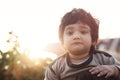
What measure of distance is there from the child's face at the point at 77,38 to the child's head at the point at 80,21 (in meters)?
0.04

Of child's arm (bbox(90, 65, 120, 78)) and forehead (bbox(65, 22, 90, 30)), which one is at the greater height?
forehead (bbox(65, 22, 90, 30))

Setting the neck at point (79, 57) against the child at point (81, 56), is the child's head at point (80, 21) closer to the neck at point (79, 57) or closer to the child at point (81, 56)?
the child at point (81, 56)

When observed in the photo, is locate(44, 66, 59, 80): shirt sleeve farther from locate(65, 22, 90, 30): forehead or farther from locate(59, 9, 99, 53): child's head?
locate(65, 22, 90, 30): forehead

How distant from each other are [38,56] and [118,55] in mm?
35112

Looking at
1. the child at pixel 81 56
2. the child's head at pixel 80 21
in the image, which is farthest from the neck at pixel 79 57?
the child's head at pixel 80 21

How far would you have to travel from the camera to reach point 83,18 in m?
3.99

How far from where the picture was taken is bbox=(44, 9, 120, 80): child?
3.86 metres

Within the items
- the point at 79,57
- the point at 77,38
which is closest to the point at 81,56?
the point at 79,57

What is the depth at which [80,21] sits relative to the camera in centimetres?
397

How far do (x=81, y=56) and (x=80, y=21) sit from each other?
32 cm

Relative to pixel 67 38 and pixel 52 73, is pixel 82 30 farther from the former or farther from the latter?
pixel 52 73

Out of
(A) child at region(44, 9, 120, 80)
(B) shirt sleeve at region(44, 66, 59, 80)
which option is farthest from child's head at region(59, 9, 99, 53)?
(B) shirt sleeve at region(44, 66, 59, 80)

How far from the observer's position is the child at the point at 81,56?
12.6ft

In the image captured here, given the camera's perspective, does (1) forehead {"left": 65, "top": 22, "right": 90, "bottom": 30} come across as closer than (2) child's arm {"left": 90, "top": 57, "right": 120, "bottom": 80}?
No
